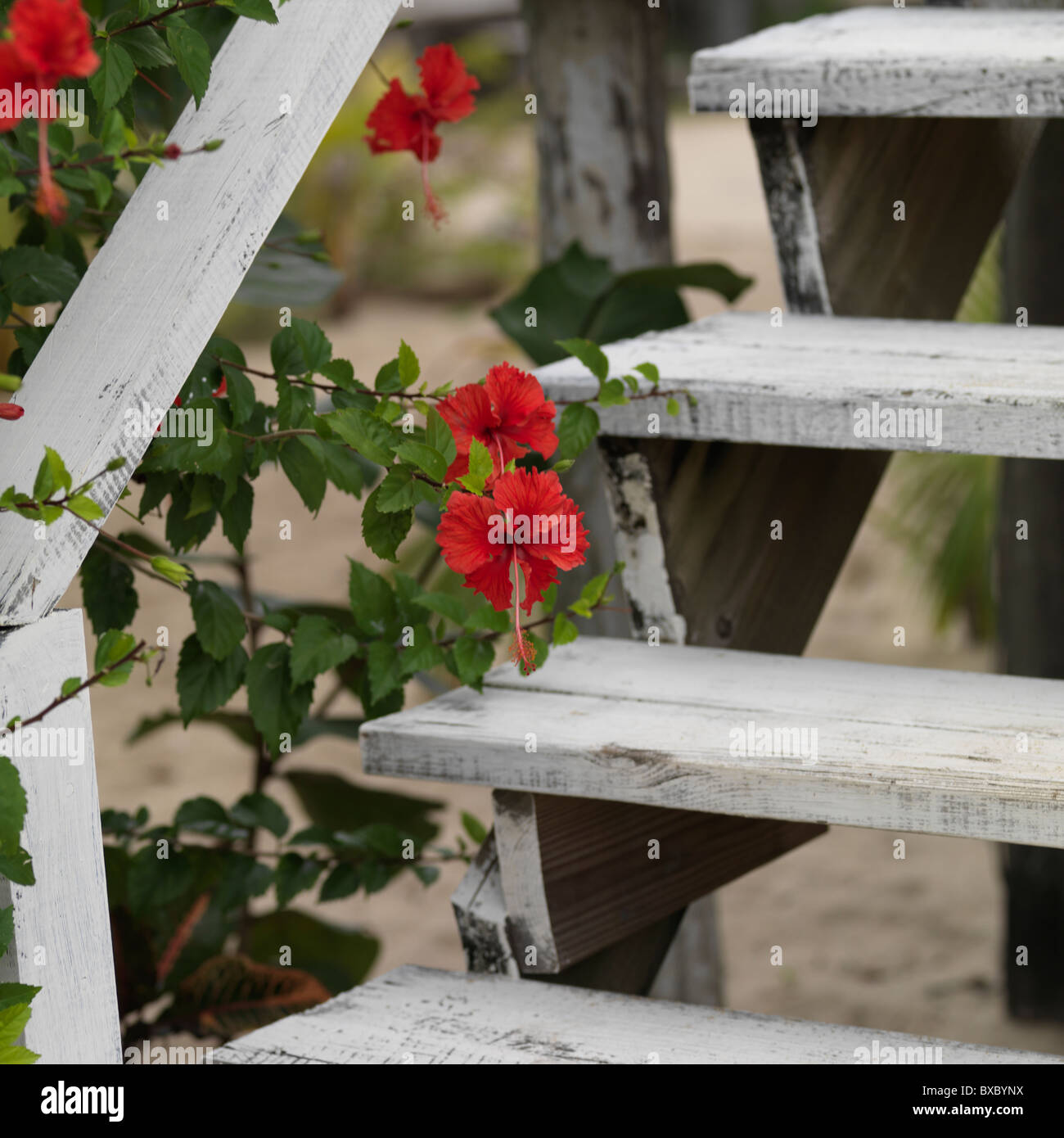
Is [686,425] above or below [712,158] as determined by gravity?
below

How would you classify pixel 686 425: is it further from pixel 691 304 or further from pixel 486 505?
pixel 691 304

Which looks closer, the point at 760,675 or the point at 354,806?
the point at 760,675

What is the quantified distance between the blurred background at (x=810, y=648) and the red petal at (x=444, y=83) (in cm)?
23

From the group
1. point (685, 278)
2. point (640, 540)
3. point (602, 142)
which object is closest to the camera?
point (640, 540)

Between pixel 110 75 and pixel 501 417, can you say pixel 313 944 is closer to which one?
pixel 501 417

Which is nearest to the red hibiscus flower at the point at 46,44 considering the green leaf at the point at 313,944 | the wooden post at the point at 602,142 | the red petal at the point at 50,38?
the red petal at the point at 50,38

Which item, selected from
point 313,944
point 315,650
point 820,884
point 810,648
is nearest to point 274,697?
point 315,650

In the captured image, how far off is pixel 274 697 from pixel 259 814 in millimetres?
345

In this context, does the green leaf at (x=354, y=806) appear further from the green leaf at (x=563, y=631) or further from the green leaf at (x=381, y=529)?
the green leaf at (x=381, y=529)

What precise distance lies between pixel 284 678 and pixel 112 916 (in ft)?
1.76

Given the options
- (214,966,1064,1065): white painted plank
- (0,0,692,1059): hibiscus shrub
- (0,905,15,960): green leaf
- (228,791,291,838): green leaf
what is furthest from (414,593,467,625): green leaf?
(228,791,291,838): green leaf

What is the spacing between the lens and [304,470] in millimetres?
1019

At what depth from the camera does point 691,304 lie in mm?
7406
